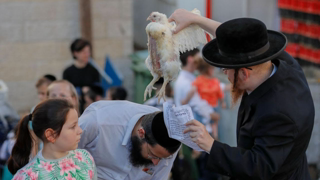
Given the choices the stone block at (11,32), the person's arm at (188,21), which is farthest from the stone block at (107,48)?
the person's arm at (188,21)

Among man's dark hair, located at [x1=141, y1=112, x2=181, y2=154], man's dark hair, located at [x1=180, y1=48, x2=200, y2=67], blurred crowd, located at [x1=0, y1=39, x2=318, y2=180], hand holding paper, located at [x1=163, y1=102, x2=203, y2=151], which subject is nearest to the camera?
hand holding paper, located at [x1=163, y1=102, x2=203, y2=151]

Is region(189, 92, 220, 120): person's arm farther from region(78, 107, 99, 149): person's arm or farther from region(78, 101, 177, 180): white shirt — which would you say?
region(78, 107, 99, 149): person's arm

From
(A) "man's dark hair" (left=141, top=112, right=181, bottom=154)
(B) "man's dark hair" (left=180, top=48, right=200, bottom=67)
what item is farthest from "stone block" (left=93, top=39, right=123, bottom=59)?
(A) "man's dark hair" (left=141, top=112, right=181, bottom=154)

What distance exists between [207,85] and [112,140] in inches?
111

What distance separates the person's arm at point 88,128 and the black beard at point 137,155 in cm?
23

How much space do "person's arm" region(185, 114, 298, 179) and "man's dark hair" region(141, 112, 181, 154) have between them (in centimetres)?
38

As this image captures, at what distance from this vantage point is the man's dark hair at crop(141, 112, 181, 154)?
2.83 meters

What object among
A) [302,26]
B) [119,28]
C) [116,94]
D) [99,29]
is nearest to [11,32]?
[99,29]

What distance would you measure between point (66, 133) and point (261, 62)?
115 cm

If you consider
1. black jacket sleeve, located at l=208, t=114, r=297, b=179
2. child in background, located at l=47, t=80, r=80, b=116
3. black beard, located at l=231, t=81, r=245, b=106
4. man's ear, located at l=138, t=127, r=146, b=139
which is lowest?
child in background, located at l=47, t=80, r=80, b=116

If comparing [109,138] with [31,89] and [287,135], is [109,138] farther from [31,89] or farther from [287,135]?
[31,89]

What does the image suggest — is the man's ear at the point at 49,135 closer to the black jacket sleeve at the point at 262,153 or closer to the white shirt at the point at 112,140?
the white shirt at the point at 112,140

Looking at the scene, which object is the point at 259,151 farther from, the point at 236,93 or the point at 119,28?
the point at 119,28

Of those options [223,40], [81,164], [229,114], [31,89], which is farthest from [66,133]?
[31,89]
